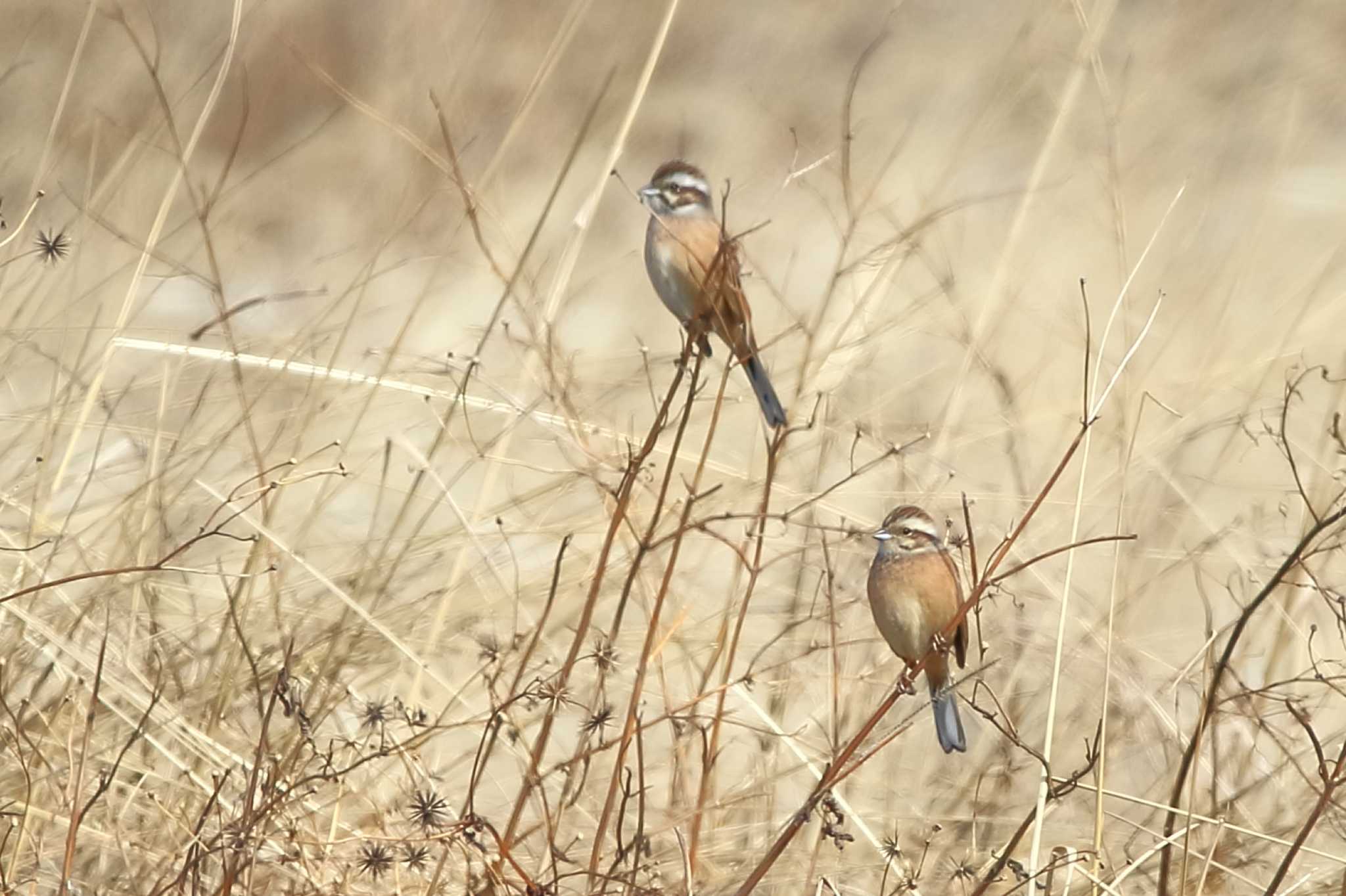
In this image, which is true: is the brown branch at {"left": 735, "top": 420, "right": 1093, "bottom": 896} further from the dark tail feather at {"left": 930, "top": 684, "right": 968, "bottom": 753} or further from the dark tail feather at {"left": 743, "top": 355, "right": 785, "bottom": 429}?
the dark tail feather at {"left": 743, "top": 355, "right": 785, "bottom": 429}

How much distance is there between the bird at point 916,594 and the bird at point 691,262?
0.29 meters

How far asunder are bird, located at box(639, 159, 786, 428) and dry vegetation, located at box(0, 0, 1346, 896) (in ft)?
0.32

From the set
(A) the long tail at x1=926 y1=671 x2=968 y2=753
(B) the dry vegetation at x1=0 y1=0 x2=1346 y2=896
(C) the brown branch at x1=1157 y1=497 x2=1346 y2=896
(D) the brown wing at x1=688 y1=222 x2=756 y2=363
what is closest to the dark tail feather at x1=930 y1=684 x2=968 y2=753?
(A) the long tail at x1=926 y1=671 x2=968 y2=753

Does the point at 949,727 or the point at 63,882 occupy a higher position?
the point at 949,727

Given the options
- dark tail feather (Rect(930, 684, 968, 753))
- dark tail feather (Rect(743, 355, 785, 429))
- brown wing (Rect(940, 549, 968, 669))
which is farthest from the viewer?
dark tail feather (Rect(743, 355, 785, 429))

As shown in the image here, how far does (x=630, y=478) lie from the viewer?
1.81 meters

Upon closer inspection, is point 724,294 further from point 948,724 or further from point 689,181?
point 689,181

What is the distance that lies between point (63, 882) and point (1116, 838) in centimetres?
213

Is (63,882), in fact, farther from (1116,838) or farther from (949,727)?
(1116,838)

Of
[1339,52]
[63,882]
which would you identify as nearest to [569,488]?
[63,882]

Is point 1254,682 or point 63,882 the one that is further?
point 1254,682

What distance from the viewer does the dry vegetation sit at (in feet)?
7.16

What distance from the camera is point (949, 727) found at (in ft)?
8.40

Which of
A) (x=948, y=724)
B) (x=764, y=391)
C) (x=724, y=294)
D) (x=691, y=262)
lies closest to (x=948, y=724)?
(x=948, y=724)
